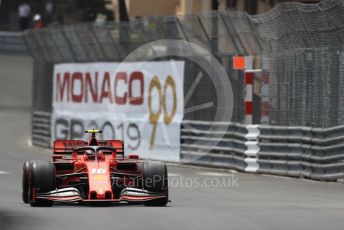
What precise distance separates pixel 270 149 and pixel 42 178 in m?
9.14

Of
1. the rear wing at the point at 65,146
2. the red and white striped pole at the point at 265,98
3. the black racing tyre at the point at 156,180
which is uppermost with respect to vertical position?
the red and white striped pole at the point at 265,98

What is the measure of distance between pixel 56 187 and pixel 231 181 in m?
6.80

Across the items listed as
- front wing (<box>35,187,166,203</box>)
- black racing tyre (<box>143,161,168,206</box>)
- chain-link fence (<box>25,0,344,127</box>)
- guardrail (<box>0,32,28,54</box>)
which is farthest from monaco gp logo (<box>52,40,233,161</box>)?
guardrail (<box>0,32,28,54</box>)

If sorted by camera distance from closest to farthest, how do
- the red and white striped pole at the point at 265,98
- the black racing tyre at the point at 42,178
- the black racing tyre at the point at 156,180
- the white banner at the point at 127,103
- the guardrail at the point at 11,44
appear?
the black racing tyre at the point at 42,178 → the black racing tyre at the point at 156,180 → the red and white striped pole at the point at 265,98 → the white banner at the point at 127,103 → the guardrail at the point at 11,44

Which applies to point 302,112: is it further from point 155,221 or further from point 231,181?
point 155,221

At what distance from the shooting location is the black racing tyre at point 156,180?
14.9m

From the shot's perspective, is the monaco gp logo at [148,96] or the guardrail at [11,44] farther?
the guardrail at [11,44]

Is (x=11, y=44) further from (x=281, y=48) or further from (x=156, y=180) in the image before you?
(x=156, y=180)

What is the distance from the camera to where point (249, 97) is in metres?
24.0

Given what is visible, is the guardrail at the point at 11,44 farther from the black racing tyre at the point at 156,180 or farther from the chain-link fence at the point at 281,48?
the black racing tyre at the point at 156,180

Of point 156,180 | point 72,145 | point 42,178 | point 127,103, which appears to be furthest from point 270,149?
point 42,178

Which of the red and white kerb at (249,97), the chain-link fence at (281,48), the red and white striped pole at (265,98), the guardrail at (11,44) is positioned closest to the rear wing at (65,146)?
the chain-link fence at (281,48)

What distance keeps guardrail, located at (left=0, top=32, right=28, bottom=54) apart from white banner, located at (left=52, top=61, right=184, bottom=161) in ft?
82.8

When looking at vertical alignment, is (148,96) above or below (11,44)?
below
